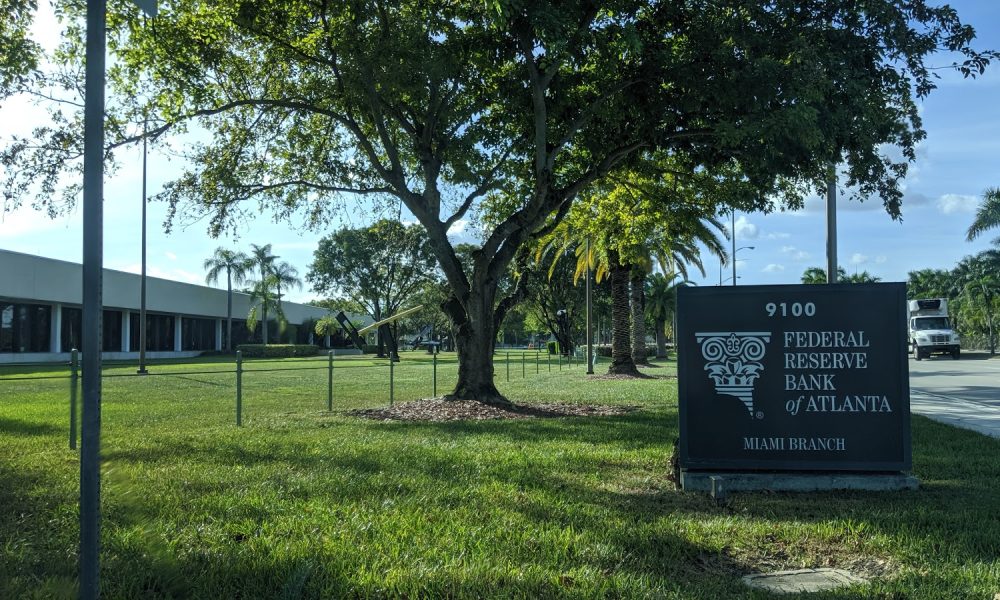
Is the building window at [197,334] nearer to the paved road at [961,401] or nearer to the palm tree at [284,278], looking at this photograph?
the palm tree at [284,278]

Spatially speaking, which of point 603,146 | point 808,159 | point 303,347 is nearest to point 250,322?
point 303,347

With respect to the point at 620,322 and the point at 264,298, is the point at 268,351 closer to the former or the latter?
the point at 264,298

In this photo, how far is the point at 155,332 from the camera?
5012cm

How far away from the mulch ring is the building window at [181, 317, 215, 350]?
150 feet

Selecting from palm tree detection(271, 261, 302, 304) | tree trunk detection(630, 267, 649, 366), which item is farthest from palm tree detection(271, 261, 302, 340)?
tree trunk detection(630, 267, 649, 366)

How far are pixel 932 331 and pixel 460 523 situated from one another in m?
48.3

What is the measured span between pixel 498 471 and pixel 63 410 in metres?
11.1

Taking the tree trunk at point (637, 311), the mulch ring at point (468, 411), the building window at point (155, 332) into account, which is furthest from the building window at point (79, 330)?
the mulch ring at point (468, 411)

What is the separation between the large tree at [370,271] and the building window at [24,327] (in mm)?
24088

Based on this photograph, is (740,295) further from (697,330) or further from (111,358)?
(111,358)

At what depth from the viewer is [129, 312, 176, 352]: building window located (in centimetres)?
4831

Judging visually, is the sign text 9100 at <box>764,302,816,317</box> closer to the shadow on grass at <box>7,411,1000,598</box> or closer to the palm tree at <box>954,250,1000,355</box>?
the shadow on grass at <box>7,411,1000,598</box>

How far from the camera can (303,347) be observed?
2299 inches

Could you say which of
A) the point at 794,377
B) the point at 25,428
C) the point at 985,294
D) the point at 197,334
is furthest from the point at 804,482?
the point at 985,294
